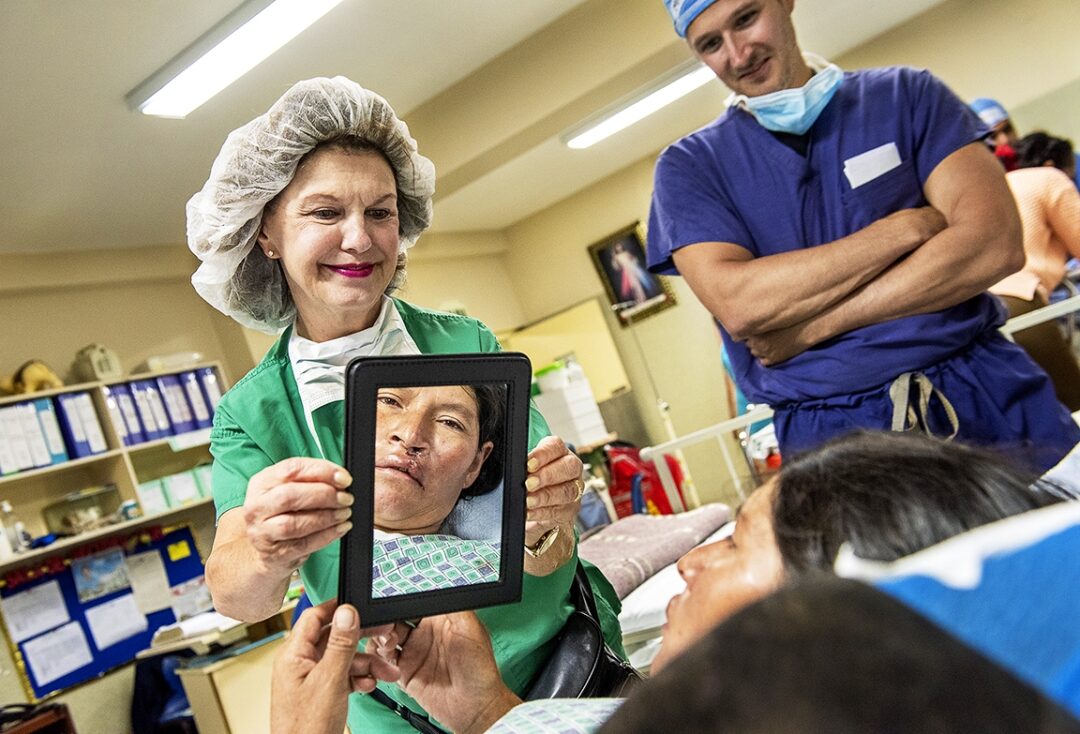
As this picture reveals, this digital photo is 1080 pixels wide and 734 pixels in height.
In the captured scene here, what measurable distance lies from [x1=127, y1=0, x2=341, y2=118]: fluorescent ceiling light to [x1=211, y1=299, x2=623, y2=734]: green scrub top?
269 cm

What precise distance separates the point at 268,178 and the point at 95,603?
176 inches

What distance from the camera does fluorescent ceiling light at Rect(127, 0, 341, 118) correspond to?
3637 mm

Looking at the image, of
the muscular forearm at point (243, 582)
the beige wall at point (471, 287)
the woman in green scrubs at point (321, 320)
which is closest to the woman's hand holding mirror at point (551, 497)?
the woman in green scrubs at point (321, 320)

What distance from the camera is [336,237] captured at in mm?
1320

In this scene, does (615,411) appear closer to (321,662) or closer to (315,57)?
(315,57)

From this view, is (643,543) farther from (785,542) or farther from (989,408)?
(785,542)

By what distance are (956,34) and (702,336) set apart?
9.34ft

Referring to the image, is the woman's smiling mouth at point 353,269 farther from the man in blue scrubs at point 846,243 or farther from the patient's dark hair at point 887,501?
the patient's dark hair at point 887,501

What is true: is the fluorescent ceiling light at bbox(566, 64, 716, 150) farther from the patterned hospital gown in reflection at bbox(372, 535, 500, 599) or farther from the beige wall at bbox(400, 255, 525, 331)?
the patterned hospital gown in reflection at bbox(372, 535, 500, 599)

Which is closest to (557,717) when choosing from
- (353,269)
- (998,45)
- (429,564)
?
(429,564)

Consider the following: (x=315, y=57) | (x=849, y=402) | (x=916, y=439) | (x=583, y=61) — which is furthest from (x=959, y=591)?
(x=583, y=61)

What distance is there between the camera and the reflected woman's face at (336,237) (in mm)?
1321

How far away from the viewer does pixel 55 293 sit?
5.43 meters

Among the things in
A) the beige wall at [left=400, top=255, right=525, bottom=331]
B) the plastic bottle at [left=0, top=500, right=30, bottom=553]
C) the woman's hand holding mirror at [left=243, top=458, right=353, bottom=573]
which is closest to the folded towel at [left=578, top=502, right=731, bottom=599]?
the woman's hand holding mirror at [left=243, top=458, right=353, bottom=573]
